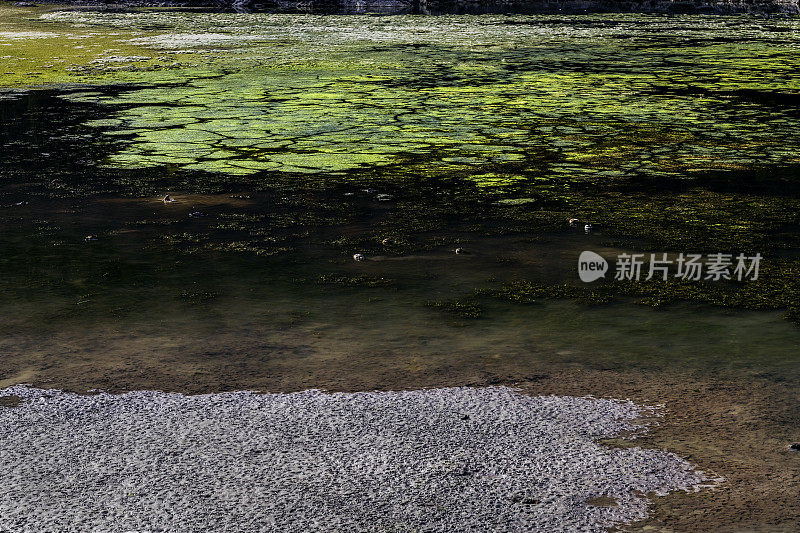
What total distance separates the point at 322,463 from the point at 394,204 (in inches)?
100

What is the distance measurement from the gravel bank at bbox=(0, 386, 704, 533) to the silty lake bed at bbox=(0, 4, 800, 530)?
119 millimetres

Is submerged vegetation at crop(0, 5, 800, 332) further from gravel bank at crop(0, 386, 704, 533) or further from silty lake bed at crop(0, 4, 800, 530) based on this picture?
gravel bank at crop(0, 386, 704, 533)

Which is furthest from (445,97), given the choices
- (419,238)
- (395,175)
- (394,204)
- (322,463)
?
(322,463)

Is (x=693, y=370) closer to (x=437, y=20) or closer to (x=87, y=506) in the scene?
(x=87, y=506)

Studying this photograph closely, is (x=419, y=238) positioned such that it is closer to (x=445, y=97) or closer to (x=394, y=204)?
(x=394, y=204)

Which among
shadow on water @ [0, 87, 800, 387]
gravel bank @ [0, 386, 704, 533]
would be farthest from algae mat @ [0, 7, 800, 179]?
gravel bank @ [0, 386, 704, 533]

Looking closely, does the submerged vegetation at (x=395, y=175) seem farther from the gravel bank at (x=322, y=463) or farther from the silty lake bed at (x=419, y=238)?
the gravel bank at (x=322, y=463)

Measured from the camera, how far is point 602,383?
2568 mm

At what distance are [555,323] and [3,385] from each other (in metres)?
1.62

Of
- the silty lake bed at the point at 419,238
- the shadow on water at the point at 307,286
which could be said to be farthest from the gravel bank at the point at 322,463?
the shadow on water at the point at 307,286

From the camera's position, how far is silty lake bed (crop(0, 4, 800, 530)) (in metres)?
2.61

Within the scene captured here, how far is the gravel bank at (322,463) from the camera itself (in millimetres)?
1919

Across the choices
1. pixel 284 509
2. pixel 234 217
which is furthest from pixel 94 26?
pixel 284 509

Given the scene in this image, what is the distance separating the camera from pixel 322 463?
2.12 m
